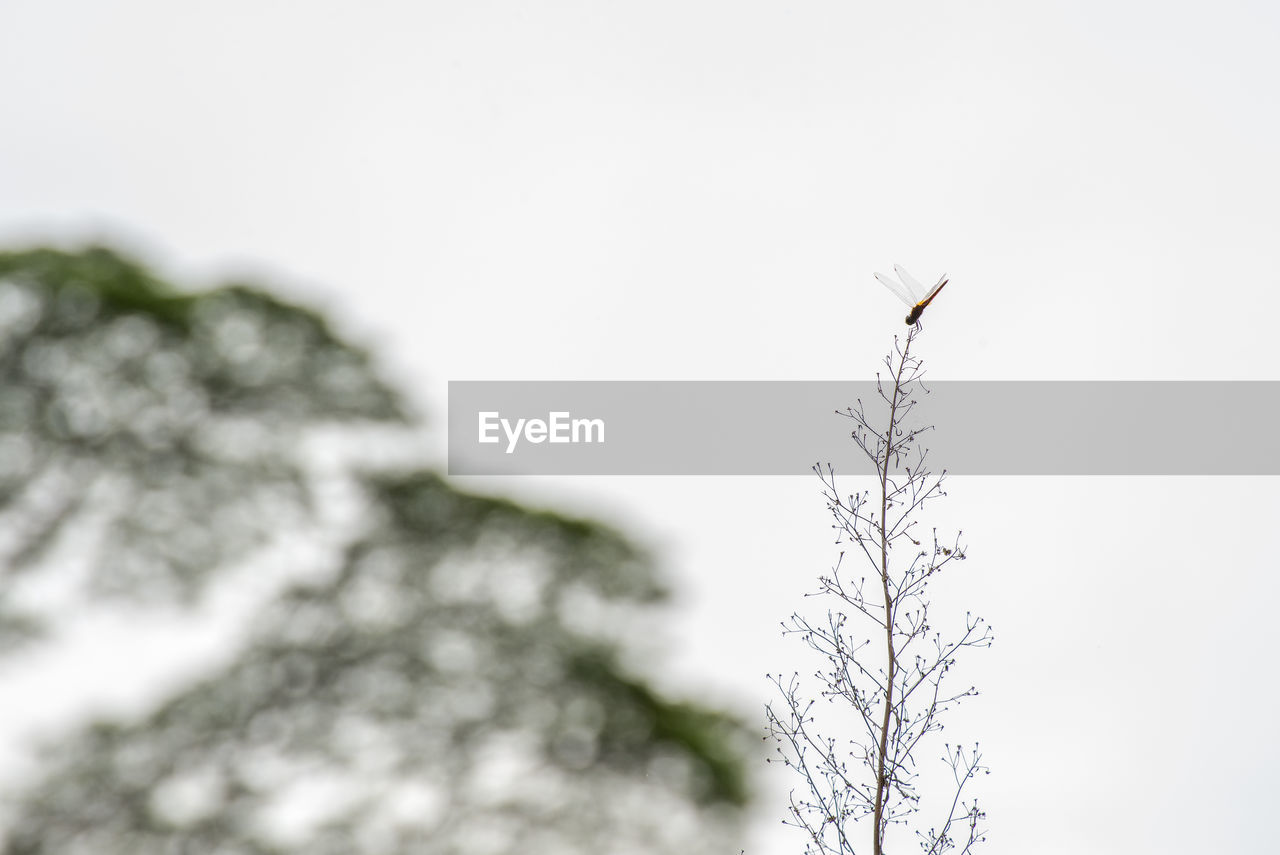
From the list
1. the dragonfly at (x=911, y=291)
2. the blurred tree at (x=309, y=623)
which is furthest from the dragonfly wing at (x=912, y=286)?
the blurred tree at (x=309, y=623)

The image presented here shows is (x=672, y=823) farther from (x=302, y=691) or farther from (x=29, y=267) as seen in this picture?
(x=29, y=267)

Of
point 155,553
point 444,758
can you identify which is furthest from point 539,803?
point 155,553

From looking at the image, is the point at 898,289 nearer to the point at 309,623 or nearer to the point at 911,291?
the point at 911,291

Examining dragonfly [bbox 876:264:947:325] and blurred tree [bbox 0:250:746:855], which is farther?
blurred tree [bbox 0:250:746:855]

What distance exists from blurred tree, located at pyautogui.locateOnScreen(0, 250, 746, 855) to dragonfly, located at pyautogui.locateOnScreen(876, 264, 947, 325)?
6873 mm

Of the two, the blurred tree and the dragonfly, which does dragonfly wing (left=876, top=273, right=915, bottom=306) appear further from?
the blurred tree

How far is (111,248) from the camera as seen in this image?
10.4 m

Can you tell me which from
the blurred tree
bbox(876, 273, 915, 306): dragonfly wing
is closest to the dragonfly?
bbox(876, 273, 915, 306): dragonfly wing

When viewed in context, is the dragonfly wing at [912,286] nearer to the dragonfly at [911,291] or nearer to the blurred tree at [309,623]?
the dragonfly at [911,291]

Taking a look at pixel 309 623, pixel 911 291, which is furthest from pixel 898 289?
pixel 309 623

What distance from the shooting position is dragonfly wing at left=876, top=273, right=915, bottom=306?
4.50m

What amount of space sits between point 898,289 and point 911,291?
0.18 ft

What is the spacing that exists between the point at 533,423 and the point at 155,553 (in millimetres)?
3627

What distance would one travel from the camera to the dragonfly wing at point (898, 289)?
14.8 feet
